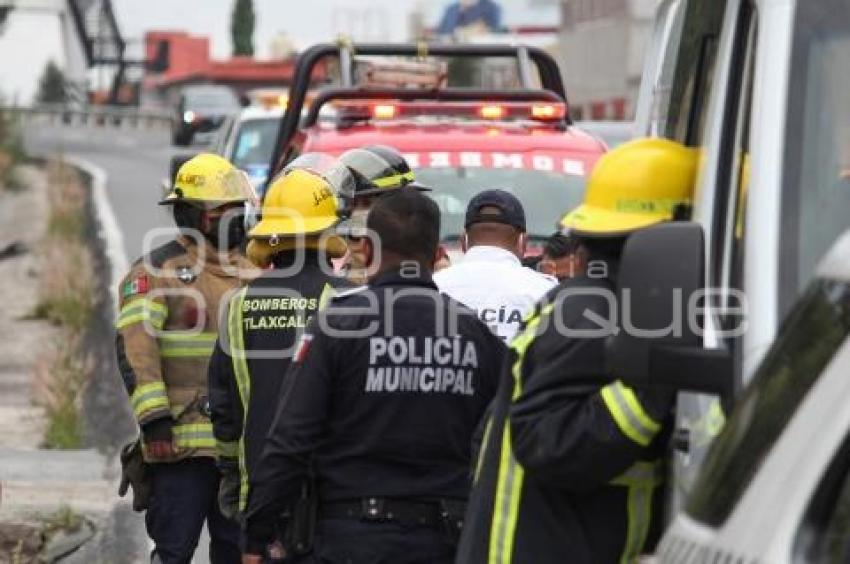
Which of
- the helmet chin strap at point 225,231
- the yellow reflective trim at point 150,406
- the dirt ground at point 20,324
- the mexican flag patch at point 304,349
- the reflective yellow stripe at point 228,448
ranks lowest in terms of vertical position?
the dirt ground at point 20,324

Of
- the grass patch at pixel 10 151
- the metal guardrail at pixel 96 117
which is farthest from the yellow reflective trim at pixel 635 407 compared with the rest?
the metal guardrail at pixel 96 117

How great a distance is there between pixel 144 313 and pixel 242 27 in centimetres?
10380

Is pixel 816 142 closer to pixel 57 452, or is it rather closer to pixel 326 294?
pixel 326 294

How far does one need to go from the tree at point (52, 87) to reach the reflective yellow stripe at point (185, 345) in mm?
66487

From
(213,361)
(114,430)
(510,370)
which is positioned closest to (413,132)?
(114,430)

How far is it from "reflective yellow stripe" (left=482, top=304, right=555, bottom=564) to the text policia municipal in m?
0.75

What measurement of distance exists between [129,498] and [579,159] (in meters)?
2.84

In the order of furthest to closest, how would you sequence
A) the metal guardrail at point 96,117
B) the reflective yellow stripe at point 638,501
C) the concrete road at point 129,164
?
the metal guardrail at point 96,117, the concrete road at point 129,164, the reflective yellow stripe at point 638,501

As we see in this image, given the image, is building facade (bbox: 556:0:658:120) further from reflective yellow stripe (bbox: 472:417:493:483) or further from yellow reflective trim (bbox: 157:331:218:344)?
reflective yellow stripe (bbox: 472:417:493:483)

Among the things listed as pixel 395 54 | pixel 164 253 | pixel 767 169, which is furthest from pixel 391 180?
pixel 395 54

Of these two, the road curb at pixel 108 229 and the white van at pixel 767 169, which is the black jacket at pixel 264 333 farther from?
the road curb at pixel 108 229

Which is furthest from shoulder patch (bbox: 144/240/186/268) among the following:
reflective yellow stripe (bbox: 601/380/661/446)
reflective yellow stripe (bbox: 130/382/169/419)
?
reflective yellow stripe (bbox: 601/380/661/446)

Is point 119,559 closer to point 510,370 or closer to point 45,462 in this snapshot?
point 45,462

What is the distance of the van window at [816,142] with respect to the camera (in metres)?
4.68
